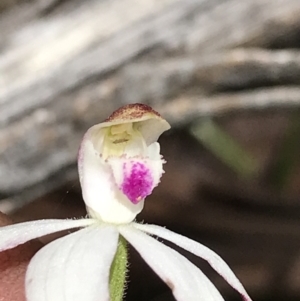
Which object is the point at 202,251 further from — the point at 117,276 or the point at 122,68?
the point at 122,68

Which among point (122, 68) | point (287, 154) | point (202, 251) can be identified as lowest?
point (287, 154)

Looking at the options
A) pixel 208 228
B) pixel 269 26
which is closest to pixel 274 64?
pixel 269 26

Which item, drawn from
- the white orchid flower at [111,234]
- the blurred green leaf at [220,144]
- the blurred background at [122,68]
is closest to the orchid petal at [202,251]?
the white orchid flower at [111,234]

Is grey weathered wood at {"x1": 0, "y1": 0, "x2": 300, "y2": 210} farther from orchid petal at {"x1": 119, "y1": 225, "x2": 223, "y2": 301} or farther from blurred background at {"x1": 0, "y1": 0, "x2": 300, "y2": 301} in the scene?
orchid petal at {"x1": 119, "y1": 225, "x2": 223, "y2": 301}

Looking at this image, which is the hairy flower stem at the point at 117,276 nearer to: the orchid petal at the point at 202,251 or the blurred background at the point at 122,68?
the orchid petal at the point at 202,251

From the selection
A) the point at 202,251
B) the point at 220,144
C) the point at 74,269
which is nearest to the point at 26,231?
the point at 74,269

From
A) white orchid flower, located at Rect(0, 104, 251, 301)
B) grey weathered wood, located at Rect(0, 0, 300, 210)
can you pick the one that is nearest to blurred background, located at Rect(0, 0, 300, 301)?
grey weathered wood, located at Rect(0, 0, 300, 210)
